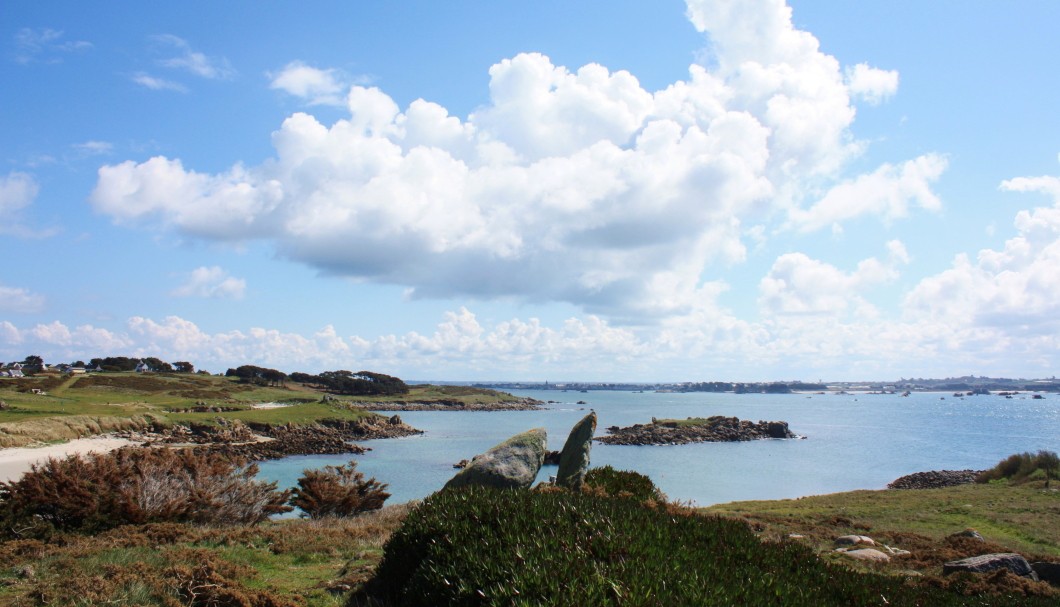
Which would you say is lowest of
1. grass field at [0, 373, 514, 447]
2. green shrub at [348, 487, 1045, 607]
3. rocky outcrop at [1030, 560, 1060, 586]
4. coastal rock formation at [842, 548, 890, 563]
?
grass field at [0, 373, 514, 447]

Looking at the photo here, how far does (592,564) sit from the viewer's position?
4.94 meters

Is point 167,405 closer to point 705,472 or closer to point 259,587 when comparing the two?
point 705,472

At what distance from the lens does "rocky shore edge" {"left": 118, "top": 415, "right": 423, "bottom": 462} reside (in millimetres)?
51812

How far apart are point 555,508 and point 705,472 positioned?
49303mm

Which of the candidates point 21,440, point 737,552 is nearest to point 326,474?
point 737,552

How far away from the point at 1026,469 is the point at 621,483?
32175 mm

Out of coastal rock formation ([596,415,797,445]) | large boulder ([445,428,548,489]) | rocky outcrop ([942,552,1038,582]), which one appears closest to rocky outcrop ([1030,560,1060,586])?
rocky outcrop ([942,552,1038,582])

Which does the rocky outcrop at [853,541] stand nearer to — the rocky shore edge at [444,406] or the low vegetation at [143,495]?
the low vegetation at [143,495]

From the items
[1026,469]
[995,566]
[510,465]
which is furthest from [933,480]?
[510,465]

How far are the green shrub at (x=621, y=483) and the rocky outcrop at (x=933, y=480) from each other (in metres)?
35.9

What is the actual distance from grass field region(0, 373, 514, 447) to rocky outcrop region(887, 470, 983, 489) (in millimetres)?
58922

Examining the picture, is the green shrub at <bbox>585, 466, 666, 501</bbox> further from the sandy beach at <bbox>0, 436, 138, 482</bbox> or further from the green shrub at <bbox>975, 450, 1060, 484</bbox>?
the green shrub at <bbox>975, 450, 1060, 484</bbox>

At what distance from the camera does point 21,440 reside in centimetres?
3922

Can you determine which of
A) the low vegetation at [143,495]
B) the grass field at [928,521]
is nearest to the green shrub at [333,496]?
the low vegetation at [143,495]
